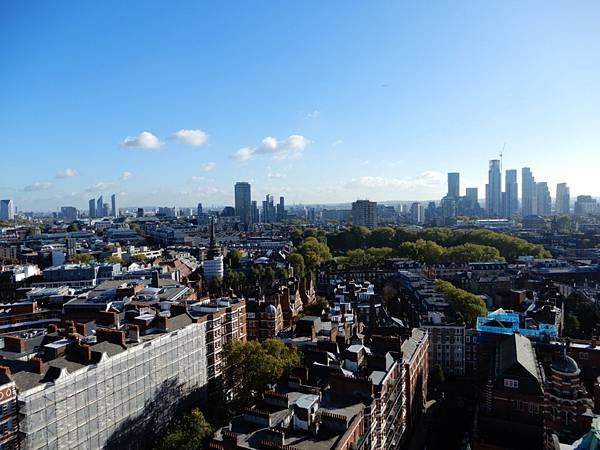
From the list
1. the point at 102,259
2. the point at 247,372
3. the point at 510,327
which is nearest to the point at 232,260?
the point at 102,259

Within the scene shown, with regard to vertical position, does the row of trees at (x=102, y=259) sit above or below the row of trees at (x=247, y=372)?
above

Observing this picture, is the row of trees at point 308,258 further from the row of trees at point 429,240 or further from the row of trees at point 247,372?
the row of trees at point 247,372

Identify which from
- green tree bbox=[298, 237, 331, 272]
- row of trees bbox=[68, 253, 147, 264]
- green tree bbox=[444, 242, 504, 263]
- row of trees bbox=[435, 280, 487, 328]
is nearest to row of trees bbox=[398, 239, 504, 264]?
green tree bbox=[444, 242, 504, 263]

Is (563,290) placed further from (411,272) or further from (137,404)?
(137,404)

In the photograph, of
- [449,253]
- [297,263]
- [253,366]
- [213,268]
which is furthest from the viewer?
[449,253]

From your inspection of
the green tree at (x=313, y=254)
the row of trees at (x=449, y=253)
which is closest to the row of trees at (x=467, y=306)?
the row of trees at (x=449, y=253)

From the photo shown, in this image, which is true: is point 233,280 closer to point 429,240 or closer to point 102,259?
point 102,259
